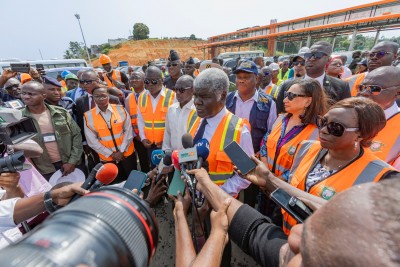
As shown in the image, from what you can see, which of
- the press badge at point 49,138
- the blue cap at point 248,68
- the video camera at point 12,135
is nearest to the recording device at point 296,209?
the video camera at point 12,135

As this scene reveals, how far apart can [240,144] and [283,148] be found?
18.0 inches

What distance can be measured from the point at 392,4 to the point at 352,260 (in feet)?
79.4

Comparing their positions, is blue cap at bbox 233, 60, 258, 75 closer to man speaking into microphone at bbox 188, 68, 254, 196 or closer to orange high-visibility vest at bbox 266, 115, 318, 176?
orange high-visibility vest at bbox 266, 115, 318, 176

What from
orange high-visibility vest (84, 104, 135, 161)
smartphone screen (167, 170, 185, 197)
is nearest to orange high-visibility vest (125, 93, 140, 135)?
orange high-visibility vest (84, 104, 135, 161)

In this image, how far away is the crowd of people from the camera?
479 mm

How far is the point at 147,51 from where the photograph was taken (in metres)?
45.0

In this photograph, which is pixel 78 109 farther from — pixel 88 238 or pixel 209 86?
pixel 88 238

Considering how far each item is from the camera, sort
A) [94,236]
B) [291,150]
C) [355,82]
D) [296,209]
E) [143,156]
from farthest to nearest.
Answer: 1. [143,156]
2. [355,82]
3. [291,150]
4. [296,209]
5. [94,236]

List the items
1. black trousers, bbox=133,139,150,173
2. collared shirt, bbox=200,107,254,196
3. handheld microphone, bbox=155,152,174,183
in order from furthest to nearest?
black trousers, bbox=133,139,150,173 < collared shirt, bbox=200,107,254,196 < handheld microphone, bbox=155,152,174,183

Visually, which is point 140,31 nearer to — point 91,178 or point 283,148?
point 283,148

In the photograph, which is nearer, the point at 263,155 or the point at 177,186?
the point at 177,186

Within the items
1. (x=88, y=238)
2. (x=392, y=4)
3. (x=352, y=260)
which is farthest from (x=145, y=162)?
(x=392, y=4)

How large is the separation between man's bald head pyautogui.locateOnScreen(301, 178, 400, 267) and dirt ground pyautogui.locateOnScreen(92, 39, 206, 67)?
1737 inches

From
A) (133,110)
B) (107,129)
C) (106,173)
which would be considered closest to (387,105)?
(106,173)
